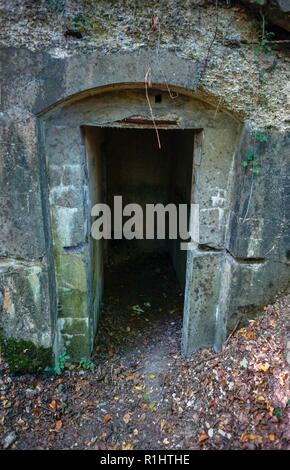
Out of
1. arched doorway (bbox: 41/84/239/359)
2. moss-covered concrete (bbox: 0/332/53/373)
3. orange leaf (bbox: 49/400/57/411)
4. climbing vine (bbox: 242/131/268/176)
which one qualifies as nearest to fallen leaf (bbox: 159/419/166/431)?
arched doorway (bbox: 41/84/239/359)

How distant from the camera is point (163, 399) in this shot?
3168mm

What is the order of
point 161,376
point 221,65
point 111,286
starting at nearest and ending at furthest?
point 221,65 → point 161,376 → point 111,286

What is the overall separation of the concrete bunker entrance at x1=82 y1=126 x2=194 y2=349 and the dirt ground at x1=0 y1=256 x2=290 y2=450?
0.83 m

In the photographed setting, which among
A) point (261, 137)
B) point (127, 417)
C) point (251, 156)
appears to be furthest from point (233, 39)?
point (127, 417)

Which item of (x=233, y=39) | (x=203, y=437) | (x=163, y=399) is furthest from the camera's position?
(x=163, y=399)

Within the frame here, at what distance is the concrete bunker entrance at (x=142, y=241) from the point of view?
4570mm

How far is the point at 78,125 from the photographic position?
2787mm

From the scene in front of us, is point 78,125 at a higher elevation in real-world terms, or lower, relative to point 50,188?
higher

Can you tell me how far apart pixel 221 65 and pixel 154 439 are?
9.81 feet

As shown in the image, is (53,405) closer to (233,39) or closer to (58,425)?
(58,425)

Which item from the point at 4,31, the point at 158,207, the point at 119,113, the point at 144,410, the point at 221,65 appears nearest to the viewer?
the point at 4,31

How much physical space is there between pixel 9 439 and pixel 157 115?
283 cm

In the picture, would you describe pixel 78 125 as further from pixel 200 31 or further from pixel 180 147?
pixel 180 147
